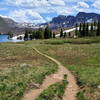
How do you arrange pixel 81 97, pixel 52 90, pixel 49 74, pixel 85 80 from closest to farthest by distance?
pixel 81 97, pixel 52 90, pixel 85 80, pixel 49 74

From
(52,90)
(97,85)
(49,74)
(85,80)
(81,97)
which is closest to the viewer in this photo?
(81,97)

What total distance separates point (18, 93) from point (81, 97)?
4.87 metres

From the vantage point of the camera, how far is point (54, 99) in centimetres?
1984

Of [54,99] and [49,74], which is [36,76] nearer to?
Answer: [49,74]

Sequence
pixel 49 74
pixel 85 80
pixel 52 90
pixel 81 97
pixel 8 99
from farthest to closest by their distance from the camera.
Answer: pixel 49 74, pixel 85 80, pixel 52 90, pixel 81 97, pixel 8 99

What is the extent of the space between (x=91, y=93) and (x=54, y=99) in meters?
3.67

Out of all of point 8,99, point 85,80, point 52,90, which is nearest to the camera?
point 8,99

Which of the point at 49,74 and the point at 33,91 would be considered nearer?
the point at 33,91

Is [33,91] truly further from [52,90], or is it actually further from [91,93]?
[91,93]

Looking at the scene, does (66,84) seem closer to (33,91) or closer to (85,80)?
(85,80)

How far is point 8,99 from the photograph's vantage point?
19.4 m

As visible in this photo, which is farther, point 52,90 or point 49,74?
point 49,74

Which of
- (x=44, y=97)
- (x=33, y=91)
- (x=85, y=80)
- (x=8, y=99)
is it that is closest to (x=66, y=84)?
(x=85, y=80)

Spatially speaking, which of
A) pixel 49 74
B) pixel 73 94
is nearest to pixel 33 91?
pixel 73 94
